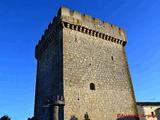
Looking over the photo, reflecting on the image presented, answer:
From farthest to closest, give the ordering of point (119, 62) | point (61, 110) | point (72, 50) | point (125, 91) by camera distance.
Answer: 1. point (119, 62)
2. point (125, 91)
3. point (72, 50)
4. point (61, 110)

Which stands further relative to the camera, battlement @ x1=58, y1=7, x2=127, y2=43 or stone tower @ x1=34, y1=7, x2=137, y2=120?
battlement @ x1=58, y1=7, x2=127, y2=43

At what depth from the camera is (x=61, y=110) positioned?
1111 centimetres

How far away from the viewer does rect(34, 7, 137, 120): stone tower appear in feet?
39.0

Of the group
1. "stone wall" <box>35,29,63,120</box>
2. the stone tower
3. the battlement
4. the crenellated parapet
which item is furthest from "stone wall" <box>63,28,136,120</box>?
the battlement

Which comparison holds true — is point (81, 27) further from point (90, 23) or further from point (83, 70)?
point (83, 70)

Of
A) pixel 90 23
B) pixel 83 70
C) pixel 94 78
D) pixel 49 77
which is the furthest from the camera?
pixel 90 23

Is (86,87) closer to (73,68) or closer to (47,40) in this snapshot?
(73,68)

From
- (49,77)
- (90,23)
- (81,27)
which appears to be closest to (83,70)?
(49,77)

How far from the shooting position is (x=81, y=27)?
14.4 metres

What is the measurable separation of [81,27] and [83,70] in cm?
367

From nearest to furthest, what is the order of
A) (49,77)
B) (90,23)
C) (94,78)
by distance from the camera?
(94,78) < (49,77) < (90,23)

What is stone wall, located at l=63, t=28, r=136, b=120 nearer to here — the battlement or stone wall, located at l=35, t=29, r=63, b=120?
stone wall, located at l=35, t=29, r=63, b=120

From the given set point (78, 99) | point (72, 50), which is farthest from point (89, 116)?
point (72, 50)

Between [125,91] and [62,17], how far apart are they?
7659 mm
